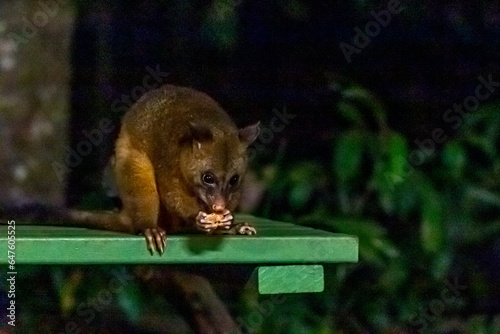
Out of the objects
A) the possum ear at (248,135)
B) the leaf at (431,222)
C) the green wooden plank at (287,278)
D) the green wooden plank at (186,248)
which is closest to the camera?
the green wooden plank at (186,248)

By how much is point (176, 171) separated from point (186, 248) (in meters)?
0.44

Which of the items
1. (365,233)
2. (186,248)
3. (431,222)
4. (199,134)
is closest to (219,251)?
(186,248)

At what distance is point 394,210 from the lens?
438cm

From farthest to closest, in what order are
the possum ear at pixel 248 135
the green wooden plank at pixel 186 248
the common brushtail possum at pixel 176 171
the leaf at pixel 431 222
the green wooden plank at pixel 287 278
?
the leaf at pixel 431 222 → the possum ear at pixel 248 135 → the common brushtail possum at pixel 176 171 → the green wooden plank at pixel 287 278 → the green wooden plank at pixel 186 248

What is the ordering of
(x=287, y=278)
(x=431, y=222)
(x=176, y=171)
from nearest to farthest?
(x=287, y=278)
(x=176, y=171)
(x=431, y=222)

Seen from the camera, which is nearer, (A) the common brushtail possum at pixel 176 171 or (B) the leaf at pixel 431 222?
(A) the common brushtail possum at pixel 176 171

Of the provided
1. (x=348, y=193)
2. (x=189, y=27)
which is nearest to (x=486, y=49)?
(x=348, y=193)

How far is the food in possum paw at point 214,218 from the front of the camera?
2.79 meters

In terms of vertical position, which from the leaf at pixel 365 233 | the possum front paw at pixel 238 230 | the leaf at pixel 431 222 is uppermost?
the possum front paw at pixel 238 230

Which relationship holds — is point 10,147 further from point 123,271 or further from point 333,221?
point 333,221

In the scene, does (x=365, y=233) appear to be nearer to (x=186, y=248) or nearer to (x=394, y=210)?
(x=394, y=210)

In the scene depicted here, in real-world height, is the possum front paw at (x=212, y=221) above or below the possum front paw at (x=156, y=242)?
below

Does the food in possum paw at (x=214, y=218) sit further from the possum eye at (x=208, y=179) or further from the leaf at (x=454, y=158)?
the leaf at (x=454, y=158)

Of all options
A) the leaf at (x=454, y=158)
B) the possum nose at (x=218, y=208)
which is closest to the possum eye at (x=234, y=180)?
the possum nose at (x=218, y=208)
